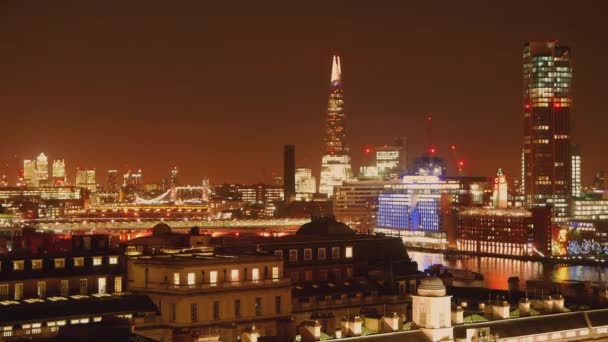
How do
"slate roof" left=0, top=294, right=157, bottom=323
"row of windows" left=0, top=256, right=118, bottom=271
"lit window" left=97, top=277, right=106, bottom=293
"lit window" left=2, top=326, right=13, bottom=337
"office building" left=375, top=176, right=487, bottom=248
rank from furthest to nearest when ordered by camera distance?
1. "office building" left=375, top=176, right=487, bottom=248
2. "lit window" left=97, top=277, right=106, bottom=293
3. "row of windows" left=0, top=256, right=118, bottom=271
4. "slate roof" left=0, top=294, right=157, bottom=323
5. "lit window" left=2, top=326, right=13, bottom=337

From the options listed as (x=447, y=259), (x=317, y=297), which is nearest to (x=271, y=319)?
(x=317, y=297)

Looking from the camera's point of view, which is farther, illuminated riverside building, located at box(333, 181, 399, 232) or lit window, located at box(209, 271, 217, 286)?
illuminated riverside building, located at box(333, 181, 399, 232)

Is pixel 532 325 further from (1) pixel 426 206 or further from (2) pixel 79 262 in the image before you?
(1) pixel 426 206

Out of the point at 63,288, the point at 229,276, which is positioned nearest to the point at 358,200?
the point at 63,288

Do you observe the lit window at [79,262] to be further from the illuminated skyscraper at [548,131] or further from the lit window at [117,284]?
the illuminated skyscraper at [548,131]

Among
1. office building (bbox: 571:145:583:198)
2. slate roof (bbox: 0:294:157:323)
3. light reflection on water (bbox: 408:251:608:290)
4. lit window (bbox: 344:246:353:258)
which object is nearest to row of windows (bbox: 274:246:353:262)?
lit window (bbox: 344:246:353:258)

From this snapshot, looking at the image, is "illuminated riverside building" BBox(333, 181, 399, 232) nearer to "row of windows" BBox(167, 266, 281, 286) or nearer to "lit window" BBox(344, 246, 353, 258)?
"lit window" BBox(344, 246, 353, 258)

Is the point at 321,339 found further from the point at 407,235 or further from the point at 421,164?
the point at 421,164
